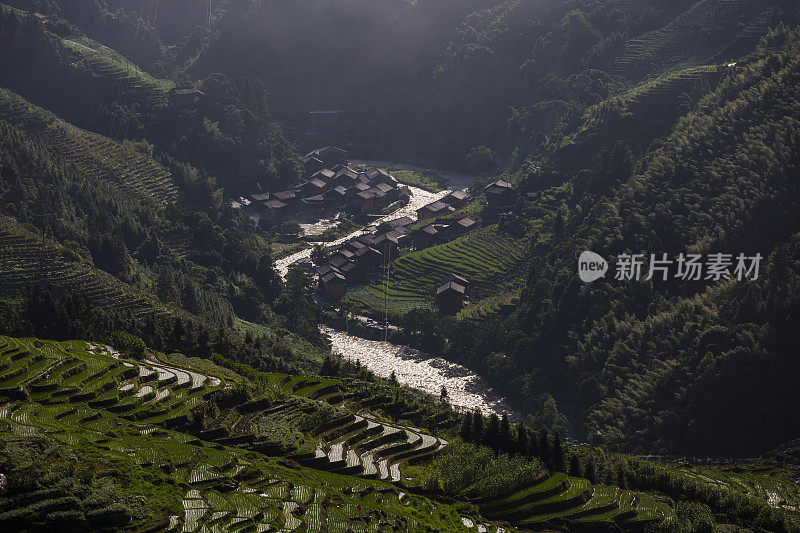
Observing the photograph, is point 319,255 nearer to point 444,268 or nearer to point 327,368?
point 444,268

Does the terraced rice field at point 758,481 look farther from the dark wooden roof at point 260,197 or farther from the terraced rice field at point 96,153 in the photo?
the dark wooden roof at point 260,197

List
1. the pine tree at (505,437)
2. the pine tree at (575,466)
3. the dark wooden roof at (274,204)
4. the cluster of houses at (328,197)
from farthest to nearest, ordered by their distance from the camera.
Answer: the cluster of houses at (328,197), the dark wooden roof at (274,204), the pine tree at (505,437), the pine tree at (575,466)

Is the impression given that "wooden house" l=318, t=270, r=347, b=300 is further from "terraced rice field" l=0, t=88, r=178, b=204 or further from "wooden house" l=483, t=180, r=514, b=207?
"terraced rice field" l=0, t=88, r=178, b=204

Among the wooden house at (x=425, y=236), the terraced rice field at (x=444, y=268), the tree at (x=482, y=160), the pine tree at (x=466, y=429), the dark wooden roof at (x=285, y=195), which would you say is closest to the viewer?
the pine tree at (x=466, y=429)

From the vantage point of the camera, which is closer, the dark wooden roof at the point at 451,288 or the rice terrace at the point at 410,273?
the rice terrace at the point at 410,273

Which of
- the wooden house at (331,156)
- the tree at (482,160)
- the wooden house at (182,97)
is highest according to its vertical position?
the wooden house at (182,97)

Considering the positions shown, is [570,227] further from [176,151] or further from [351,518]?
[176,151]

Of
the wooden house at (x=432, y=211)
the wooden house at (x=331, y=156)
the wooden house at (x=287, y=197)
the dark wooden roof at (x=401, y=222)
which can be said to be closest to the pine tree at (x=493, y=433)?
the dark wooden roof at (x=401, y=222)

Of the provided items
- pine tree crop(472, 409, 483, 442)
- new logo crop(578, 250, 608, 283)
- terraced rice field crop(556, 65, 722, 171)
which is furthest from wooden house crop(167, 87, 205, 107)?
pine tree crop(472, 409, 483, 442)
